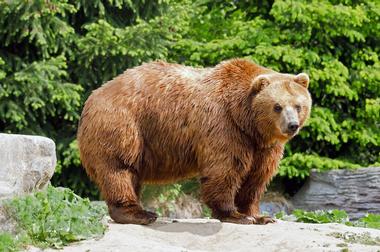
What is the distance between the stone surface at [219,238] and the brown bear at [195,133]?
9.8 inches

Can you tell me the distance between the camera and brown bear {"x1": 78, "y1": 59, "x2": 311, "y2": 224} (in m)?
7.62

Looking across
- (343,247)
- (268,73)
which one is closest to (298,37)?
(268,73)

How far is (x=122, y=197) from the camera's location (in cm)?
760

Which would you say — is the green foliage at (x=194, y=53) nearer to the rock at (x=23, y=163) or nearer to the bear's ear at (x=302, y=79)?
the bear's ear at (x=302, y=79)

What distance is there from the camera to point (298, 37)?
1313cm

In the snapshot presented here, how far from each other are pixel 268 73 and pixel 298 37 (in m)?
5.32

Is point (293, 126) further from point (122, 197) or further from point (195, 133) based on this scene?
point (122, 197)

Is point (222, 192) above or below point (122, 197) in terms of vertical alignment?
above

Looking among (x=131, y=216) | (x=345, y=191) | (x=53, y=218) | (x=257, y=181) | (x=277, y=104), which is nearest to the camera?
(x=53, y=218)

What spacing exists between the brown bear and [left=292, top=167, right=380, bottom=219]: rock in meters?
4.94

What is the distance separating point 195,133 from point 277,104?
0.78 metres

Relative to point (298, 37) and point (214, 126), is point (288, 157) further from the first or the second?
point (214, 126)

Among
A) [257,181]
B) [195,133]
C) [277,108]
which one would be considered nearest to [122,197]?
[195,133]

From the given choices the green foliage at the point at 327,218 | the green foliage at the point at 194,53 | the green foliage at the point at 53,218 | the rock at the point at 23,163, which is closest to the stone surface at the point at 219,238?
the green foliage at the point at 53,218
